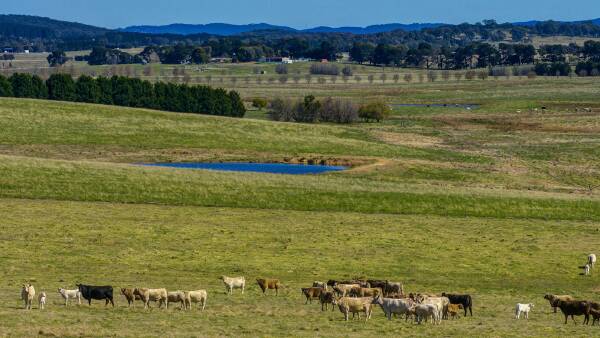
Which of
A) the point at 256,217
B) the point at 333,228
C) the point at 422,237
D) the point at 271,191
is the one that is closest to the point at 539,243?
the point at 422,237

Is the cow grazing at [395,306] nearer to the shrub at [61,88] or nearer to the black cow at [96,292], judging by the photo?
the black cow at [96,292]

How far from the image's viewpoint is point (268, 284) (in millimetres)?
41750

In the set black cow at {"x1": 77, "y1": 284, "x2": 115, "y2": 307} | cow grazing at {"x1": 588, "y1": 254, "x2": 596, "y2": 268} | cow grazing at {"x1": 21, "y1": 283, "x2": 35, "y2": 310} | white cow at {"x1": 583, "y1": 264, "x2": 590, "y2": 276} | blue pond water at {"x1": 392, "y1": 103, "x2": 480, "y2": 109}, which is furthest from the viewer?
blue pond water at {"x1": 392, "y1": 103, "x2": 480, "y2": 109}

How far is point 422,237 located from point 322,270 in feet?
34.5

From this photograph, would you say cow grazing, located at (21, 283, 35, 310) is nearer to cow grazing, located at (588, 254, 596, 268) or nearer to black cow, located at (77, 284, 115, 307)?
black cow, located at (77, 284, 115, 307)

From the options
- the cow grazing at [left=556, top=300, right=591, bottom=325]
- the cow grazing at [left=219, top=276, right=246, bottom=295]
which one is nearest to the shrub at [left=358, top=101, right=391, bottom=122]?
the cow grazing at [left=219, top=276, right=246, bottom=295]

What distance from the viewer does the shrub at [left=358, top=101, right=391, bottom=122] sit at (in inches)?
5782

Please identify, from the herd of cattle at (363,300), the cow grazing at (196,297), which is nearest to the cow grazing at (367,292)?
the herd of cattle at (363,300)

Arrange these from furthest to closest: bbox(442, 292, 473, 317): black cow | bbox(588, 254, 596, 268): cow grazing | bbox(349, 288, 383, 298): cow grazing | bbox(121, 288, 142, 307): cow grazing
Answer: bbox(588, 254, 596, 268): cow grazing < bbox(349, 288, 383, 298): cow grazing < bbox(442, 292, 473, 317): black cow < bbox(121, 288, 142, 307): cow grazing

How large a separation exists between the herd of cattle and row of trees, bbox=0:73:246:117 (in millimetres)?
103809

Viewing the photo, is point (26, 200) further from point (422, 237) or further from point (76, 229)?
point (422, 237)

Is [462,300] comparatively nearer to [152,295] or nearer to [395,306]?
[395,306]

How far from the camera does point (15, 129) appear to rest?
108438 mm

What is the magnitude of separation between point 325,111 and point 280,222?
86.5 metres
